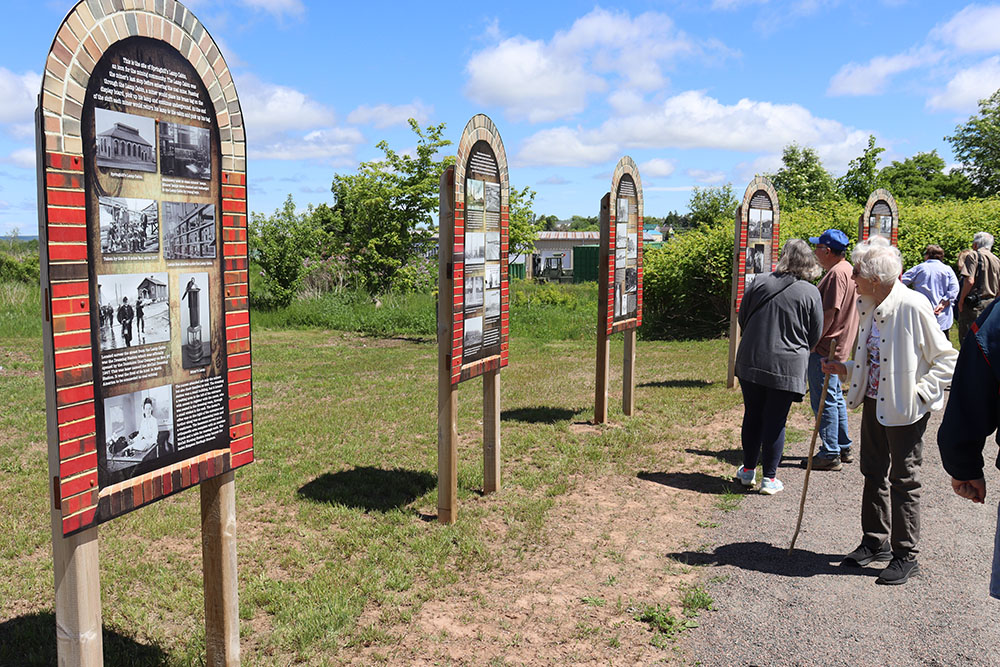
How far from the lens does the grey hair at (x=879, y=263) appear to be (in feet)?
14.3

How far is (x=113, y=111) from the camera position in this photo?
2613 millimetres

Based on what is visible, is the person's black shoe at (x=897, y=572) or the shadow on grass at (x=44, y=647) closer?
the shadow on grass at (x=44, y=647)

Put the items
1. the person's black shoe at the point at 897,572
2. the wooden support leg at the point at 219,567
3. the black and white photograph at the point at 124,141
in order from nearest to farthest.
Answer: the black and white photograph at the point at 124,141, the wooden support leg at the point at 219,567, the person's black shoe at the point at 897,572

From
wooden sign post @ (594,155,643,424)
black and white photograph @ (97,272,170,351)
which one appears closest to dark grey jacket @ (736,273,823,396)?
wooden sign post @ (594,155,643,424)

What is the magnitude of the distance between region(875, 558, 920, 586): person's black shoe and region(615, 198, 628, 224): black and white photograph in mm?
4671

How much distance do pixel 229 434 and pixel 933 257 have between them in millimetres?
8973

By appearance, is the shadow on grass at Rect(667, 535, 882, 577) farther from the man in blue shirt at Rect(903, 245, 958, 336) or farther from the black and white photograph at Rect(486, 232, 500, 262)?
the man in blue shirt at Rect(903, 245, 958, 336)

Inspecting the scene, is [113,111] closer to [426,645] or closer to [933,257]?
[426,645]

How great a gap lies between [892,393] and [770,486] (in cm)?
204

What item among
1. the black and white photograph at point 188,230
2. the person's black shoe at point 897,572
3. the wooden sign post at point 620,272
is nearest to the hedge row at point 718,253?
the wooden sign post at point 620,272

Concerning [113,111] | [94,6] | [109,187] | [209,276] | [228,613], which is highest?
[94,6]

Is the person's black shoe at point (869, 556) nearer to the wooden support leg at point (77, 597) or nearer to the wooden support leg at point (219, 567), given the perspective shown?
the wooden support leg at point (219, 567)

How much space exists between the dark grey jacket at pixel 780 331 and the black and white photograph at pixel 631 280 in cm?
281

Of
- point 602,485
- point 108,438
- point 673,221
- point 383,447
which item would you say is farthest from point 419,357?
point 673,221
